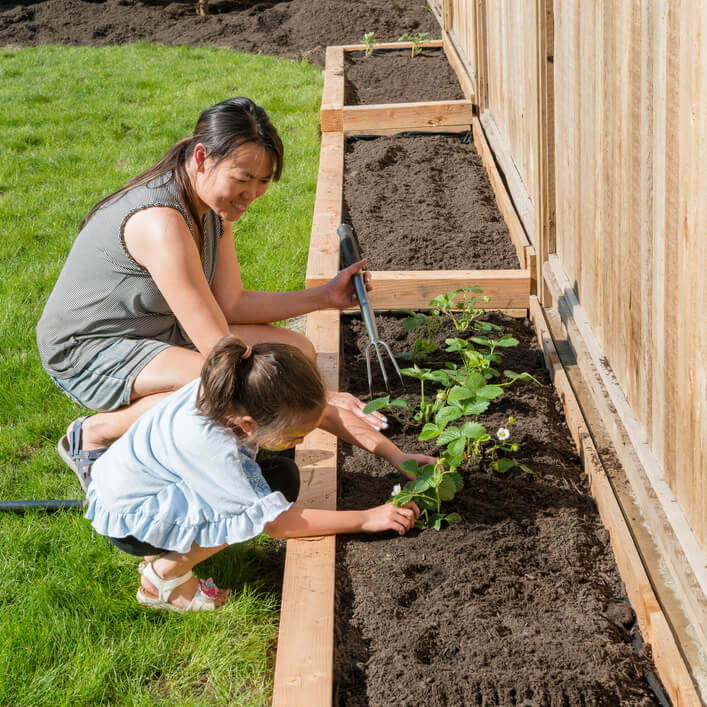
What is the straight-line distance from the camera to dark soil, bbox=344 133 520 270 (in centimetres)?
435

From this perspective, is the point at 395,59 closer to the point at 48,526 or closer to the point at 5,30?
the point at 5,30

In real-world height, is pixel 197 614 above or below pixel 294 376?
below

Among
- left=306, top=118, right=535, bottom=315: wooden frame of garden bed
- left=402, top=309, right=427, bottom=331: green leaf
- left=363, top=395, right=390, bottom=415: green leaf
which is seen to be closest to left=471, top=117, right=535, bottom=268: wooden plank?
left=306, top=118, right=535, bottom=315: wooden frame of garden bed

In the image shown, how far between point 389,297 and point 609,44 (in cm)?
154

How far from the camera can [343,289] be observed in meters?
3.17

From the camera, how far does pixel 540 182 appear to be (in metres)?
3.69

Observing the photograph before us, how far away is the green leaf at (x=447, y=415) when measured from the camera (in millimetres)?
2623

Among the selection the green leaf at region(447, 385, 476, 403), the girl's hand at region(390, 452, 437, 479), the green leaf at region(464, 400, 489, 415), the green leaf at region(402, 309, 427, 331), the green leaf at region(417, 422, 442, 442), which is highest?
the green leaf at region(447, 385, 476, 403)

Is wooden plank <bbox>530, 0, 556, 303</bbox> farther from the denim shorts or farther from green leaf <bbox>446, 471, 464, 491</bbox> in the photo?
the denim shorts

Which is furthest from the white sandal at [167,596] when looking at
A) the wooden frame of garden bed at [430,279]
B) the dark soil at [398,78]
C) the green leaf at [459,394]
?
the dark soil at [398,78]

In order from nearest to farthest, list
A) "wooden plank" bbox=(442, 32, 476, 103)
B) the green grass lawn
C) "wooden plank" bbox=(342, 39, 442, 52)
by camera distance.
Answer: the green grass lawn, "wooden plank" bbox=(442, 32, 476, 103), "wooden plank" bbox=(342, 39, 442, 52)

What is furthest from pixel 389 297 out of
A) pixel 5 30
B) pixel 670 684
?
pixel 5 30

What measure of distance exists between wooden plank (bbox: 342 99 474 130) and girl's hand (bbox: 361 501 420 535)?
423 cm

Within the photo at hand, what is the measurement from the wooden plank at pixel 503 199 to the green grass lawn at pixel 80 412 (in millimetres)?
1080
